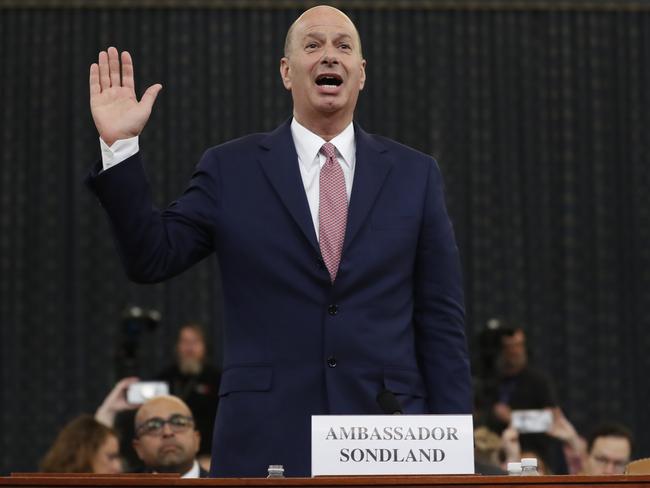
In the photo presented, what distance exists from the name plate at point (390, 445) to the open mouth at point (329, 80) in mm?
879

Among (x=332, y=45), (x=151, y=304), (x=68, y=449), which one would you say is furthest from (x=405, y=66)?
(x=332, y=45)

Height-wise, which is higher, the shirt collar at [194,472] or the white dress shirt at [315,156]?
the white dress shirt at [315,156]

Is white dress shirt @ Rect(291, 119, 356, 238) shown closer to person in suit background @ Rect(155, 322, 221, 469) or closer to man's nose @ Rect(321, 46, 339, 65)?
man's nose @ Rect(321, 46, 339, 65)

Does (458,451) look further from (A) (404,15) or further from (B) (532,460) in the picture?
(A) (404,15)

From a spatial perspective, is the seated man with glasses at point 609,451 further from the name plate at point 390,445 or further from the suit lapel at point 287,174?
the name plate at point 390,445

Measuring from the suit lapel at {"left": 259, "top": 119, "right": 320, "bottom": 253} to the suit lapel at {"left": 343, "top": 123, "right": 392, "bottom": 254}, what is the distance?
0.08m

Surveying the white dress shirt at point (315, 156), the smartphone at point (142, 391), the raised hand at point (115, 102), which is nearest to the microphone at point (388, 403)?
the white dress shirt at point (315, 156)

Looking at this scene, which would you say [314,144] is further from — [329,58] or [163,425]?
[163,425]

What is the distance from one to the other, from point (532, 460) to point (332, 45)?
1043 mm

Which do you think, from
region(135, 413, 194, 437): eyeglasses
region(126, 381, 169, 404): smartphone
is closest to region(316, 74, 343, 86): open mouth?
region(135, 413, 194, 437): eyeglasses

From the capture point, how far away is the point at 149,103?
2.33 meters

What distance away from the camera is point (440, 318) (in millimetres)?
2518

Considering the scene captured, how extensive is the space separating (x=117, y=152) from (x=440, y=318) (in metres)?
0.67

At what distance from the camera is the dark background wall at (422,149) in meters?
9.27
